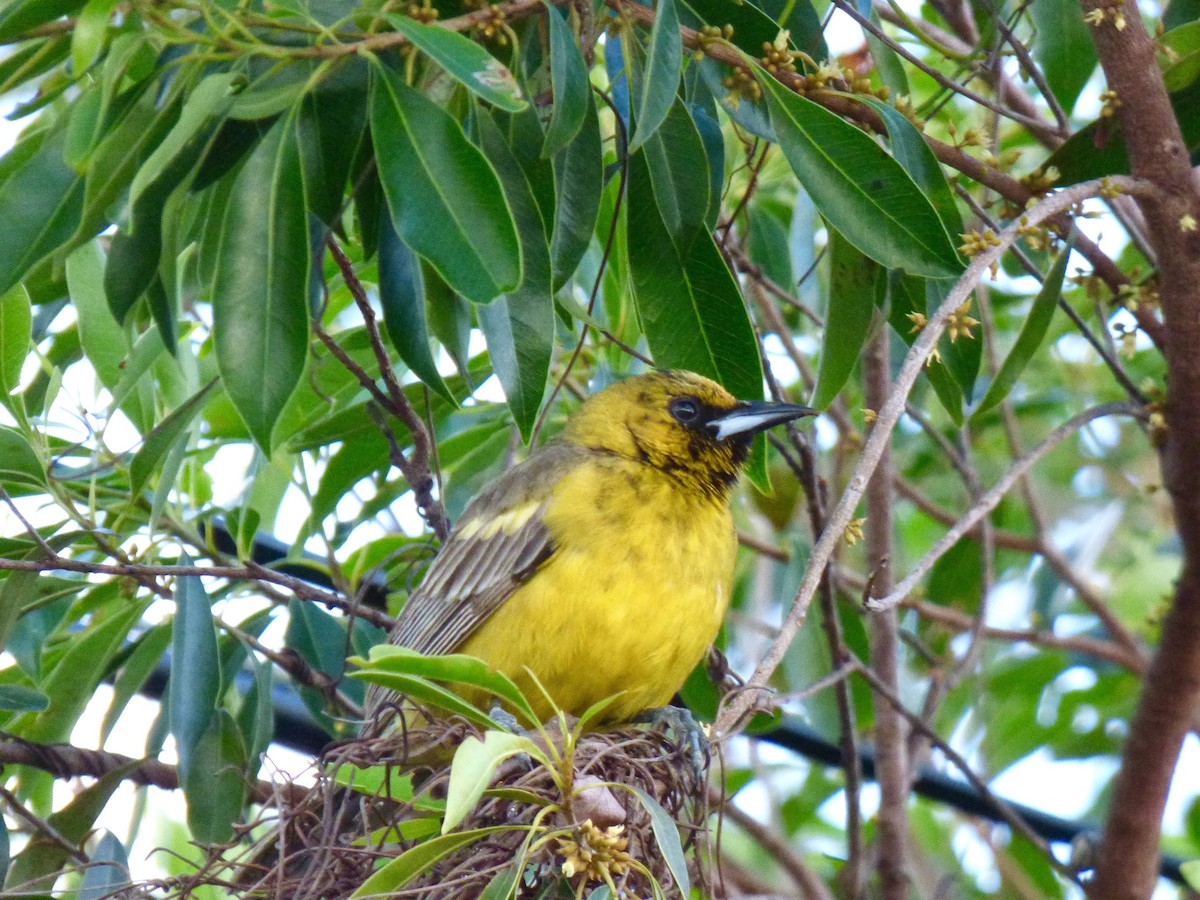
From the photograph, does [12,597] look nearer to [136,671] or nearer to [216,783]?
[136,671]

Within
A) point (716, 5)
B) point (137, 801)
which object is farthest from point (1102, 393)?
point (137, 801)

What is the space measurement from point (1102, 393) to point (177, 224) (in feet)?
14.2

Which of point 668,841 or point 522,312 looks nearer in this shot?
point 668,841

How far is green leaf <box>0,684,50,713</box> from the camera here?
11.8 feet

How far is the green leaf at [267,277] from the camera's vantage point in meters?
2.99

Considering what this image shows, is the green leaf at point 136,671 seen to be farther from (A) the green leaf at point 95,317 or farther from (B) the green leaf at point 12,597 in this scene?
(A) the green leaf at point 95,317

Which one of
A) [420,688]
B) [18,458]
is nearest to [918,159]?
[420,688]

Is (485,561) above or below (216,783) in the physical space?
above

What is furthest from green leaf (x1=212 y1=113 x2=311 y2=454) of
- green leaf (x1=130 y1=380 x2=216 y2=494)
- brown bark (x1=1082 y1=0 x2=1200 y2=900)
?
brown bark (x1=1082 y1=0 x2=1200 y2=900)

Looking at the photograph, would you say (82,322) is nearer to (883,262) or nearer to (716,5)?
(716,5)

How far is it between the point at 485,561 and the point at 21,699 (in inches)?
45.5

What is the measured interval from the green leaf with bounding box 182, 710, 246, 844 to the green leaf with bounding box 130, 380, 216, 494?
72 cm

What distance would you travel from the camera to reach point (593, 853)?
264cm

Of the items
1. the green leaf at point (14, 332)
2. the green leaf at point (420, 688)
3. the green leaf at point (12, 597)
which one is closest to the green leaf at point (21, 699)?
the green leaf at point (12, 597)
